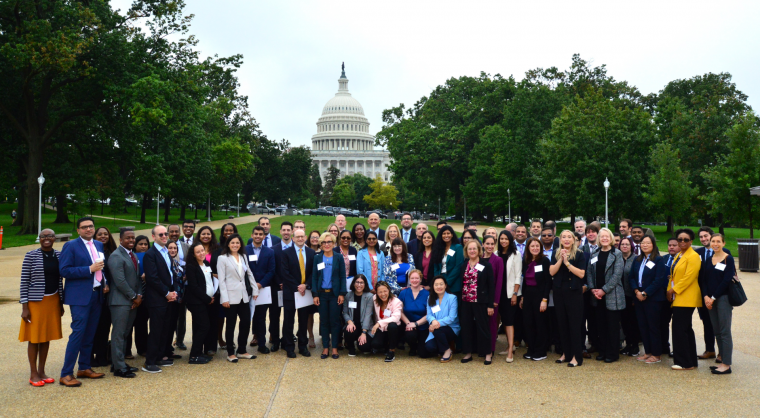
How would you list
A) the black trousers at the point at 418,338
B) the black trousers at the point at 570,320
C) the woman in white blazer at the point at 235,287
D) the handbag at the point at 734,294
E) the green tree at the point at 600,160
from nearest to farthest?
the handbag at the point at 734,294
the black trousers at the point at 570,320
the woman in white blazer at the point at 235,287
the black trousers at the point at 418,338
the green tree at the point at 600,160

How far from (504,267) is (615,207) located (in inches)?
1094

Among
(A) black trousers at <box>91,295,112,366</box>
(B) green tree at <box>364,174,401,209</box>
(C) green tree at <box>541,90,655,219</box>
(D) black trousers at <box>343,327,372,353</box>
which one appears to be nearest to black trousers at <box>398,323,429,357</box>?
(D) black trousers at <box>343,327,372,353</box>

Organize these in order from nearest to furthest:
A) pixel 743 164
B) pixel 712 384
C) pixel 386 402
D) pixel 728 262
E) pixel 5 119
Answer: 1. pixel 386 402
2. pixel 712 384
3. pixel 728 262
4. pixel 743 164
5. pixel 5 119

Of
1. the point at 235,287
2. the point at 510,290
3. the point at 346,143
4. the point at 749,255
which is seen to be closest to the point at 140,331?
the point at 235,287

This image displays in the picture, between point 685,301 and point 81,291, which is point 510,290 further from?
point 81,291

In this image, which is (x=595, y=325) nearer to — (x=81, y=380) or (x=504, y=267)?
(x=504, y=267)

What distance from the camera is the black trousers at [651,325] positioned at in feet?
26.7

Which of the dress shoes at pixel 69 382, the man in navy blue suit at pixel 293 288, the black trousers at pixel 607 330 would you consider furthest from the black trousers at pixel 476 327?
the dress shoes at pixel 69 382

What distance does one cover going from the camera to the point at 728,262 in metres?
7.61

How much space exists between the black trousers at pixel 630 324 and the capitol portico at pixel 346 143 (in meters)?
143

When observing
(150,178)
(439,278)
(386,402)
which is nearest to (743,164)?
(439,278)

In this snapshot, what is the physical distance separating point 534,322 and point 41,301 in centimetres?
656

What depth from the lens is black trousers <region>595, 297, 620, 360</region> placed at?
8.20 metres

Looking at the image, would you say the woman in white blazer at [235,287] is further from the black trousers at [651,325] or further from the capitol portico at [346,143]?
the capitol portico at [346,143]
